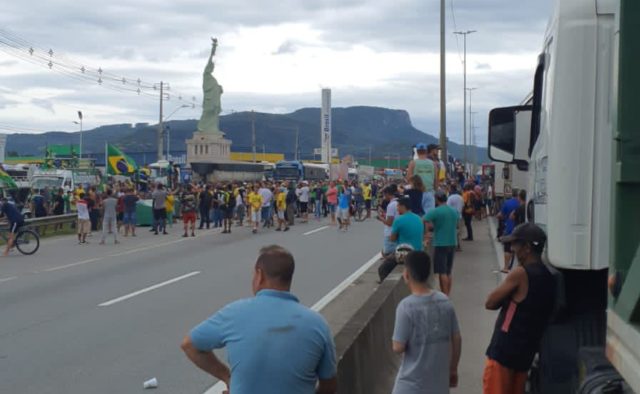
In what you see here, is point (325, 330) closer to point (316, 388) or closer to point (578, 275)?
point (316, 388)

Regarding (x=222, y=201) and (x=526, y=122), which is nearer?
(x=526, y=122)

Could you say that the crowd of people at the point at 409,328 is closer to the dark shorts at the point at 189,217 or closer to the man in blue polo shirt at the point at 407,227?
the man in blue polo shirt at the point at 407,227

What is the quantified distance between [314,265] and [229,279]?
3020mm

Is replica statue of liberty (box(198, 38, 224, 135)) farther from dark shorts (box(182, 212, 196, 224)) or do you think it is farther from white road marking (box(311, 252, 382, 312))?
white road marking (box(311, 252, 382, 312))

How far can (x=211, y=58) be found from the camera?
97.7 meters

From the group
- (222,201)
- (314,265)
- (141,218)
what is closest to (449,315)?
(314,265)

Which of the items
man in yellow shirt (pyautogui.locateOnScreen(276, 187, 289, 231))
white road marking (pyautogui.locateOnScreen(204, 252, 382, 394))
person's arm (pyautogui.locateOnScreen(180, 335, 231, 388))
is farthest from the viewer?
man in yellow shirt (pyautogui.locateOnScreen(276, 187, 289, 231))

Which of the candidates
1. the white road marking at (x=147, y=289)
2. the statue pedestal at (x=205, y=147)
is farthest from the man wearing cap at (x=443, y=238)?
the statue pedestal at (x=205, y=147)

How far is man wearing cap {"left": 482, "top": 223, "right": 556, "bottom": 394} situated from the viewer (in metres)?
6.24

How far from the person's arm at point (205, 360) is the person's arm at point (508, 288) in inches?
A: 102

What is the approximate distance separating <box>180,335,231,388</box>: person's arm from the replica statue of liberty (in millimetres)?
96107

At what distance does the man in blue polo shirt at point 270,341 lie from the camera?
4074mm

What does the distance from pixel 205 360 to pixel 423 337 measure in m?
1.85

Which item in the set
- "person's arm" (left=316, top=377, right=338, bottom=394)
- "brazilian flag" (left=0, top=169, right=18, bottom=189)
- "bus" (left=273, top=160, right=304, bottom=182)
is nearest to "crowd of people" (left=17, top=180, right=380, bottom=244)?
"brazilian flag" (left=0, top=169, right=18, bottom=189)
